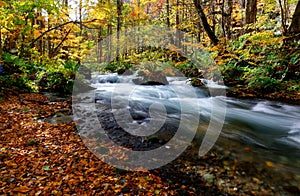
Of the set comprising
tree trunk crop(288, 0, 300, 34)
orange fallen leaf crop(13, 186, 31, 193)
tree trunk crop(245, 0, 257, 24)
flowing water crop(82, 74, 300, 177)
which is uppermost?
tree trunk crop(245, 0, 257, 24)

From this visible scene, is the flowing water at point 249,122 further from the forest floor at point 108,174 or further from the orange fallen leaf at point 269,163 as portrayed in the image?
the forest floor at point 108,174

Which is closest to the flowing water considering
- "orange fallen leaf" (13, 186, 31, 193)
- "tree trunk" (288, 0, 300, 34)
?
"orange fallen leaf" (13, 186, 31, 193)

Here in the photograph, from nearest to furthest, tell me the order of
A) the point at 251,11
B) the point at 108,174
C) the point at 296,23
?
1. the point at 108,174
2. the point at 296,23
3. the point at 251,11

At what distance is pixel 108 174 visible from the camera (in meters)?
2.75

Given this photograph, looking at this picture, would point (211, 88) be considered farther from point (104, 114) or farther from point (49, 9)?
point (49, 9)

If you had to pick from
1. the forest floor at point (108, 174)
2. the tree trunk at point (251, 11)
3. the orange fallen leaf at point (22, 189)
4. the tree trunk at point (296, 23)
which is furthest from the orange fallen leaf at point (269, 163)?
the tree trunk at point (251, 11)

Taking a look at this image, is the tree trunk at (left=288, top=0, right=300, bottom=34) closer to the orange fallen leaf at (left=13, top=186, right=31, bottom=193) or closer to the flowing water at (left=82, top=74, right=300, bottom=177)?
the flowing water at (left=82, top=74, right=300, bottom=177)

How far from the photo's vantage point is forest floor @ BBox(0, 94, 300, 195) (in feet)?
8.08

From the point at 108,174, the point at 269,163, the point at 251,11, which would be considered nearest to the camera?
the point at 108,174

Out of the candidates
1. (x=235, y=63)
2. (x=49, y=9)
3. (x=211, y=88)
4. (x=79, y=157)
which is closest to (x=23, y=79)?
(x=49, y=9)

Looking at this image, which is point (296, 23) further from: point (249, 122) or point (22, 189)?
point (22, 189)

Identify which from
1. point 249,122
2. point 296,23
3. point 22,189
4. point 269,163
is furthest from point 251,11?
point 22,189

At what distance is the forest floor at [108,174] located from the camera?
8.08 feet

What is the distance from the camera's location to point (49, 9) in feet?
20.4
